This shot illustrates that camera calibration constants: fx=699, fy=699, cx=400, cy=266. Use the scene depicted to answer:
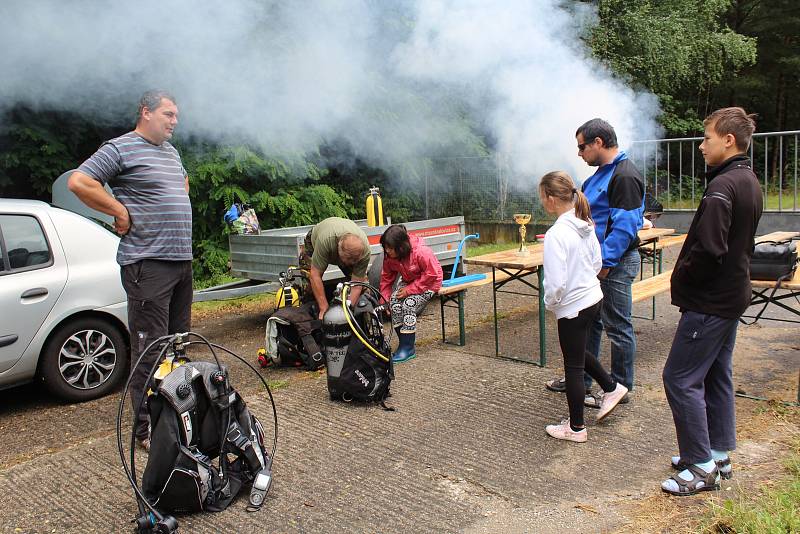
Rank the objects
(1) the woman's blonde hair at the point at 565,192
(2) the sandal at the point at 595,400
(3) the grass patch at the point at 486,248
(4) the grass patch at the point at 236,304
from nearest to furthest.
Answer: (1) the woman's blonde hair at the point at 565,192
(2) the sandal at the point at 595,400
(4) the grass patch at the point at 236,304
(3) the grass patch at the point at 486,248

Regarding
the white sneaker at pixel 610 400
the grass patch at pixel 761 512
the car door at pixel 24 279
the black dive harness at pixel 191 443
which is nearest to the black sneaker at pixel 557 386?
the white sneaker at pixel 610 400

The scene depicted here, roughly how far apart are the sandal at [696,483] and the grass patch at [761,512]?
0.13 metres

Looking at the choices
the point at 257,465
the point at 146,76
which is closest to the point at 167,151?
the point at 257,465

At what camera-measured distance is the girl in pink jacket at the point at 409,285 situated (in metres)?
5.73

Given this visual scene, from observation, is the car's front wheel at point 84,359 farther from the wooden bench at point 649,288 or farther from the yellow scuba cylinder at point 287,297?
the wooden bench at point 649,288

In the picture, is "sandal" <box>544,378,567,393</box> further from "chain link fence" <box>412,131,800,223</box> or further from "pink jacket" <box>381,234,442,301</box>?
"chain link fence" <box>412,131,800,223</box>

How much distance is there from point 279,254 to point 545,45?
475 centimetres

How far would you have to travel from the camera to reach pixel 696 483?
3.36m

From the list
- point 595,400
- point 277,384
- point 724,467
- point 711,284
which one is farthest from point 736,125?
point 277,384

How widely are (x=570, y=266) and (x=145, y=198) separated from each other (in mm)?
2388

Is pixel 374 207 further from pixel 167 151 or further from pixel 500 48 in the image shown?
pixel 167 151

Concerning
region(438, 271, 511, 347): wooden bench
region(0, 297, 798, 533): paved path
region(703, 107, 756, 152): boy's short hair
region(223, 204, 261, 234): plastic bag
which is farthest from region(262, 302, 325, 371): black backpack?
region(703, 107, 756, 152): boy's short hair

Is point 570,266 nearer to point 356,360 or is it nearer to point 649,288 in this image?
point 356,360

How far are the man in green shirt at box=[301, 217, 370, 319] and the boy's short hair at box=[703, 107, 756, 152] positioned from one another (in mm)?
2735
